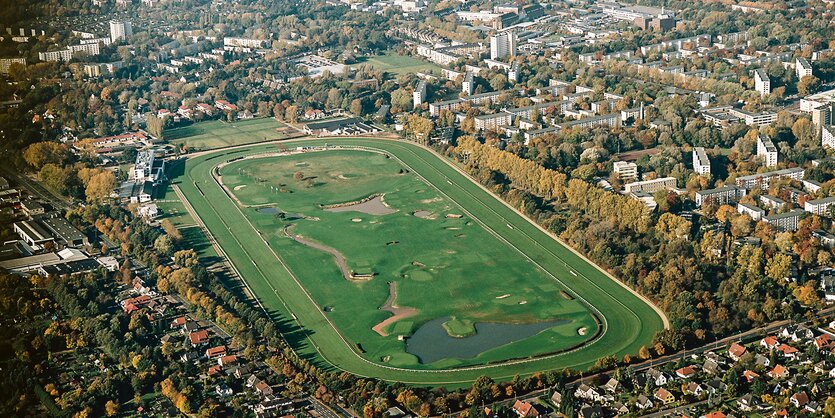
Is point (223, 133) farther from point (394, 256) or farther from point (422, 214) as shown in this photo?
point (394, 256)

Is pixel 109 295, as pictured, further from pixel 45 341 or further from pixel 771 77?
pixel 771 77

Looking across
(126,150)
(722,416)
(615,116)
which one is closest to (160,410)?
(722,416)

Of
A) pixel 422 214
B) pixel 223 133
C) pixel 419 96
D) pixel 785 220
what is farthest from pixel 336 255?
pixel 419 96

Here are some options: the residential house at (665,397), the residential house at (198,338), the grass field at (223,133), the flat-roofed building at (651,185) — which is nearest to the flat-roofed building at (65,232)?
the residential house at (198,338)

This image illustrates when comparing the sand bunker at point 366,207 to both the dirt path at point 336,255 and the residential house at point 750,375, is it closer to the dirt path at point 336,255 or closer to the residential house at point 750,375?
the dirt path at point 336,255

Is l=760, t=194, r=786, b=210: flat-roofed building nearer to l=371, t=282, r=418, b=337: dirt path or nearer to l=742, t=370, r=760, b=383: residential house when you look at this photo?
l=742, t=370, r=760, b=383: residential house
